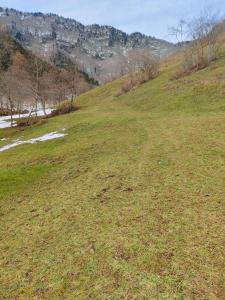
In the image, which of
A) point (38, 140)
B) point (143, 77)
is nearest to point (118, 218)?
point (38, 140)

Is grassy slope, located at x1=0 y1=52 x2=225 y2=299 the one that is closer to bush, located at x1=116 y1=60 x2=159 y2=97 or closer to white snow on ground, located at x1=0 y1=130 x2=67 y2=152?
white snow on ground, located at x1=0 y1=130 x2=67 y2=152

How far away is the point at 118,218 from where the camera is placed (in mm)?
15180

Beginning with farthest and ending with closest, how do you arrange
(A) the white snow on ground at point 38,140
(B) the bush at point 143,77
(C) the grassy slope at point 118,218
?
1. (B) the bush at point 143,77
2. (A) the white snow on ground at point 38,140
3. (C) the grassy slope at point 118,218

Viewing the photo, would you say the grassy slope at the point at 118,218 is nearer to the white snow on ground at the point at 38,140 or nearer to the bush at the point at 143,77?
the white snow on ground at the point at 38,140

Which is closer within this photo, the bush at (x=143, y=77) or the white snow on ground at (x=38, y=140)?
the white snow on ground at (x=38, y=140)

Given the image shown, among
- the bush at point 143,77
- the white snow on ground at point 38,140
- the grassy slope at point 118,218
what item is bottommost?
the grassy slope at point 118,218

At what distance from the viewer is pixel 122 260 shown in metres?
11.9

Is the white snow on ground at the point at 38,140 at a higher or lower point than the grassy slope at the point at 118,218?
higher

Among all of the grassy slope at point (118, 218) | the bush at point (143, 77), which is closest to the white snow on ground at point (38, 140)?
the grassy slope at point (118, 218)

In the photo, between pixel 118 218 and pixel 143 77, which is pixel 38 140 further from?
pixel 143 77

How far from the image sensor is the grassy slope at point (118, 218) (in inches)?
430

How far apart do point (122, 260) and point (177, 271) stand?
1.96 meters

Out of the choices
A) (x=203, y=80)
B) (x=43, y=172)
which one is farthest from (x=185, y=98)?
(x=43, y=172)

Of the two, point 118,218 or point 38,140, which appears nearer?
point 118,218
